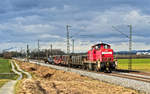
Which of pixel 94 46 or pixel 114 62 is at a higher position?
pixel 94 46

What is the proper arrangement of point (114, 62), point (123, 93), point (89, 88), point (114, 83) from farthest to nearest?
1. point (114, 62)
2. point (114, 83)
3. point (89, 88)
4. point (123, 93)

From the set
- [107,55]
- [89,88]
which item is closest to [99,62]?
[107,55]

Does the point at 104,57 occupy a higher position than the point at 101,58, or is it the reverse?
the point at 104,57

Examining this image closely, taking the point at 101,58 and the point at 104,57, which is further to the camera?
the point at 101,58

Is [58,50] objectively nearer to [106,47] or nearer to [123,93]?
[106,47]

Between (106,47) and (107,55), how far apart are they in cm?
137

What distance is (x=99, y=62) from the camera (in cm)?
3456

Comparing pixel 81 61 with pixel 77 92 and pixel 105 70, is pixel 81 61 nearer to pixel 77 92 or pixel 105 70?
pixel 105 70

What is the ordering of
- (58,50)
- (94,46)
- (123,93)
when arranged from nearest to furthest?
(123,93)
(94,46)
(58,50)

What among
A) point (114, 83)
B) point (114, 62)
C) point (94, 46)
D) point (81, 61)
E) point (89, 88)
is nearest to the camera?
point (89, 88)

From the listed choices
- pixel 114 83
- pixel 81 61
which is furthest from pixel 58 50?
pixel 114 83

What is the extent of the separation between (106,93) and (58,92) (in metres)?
3.84

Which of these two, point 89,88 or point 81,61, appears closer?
point 89,88

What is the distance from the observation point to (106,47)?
36.0 meters
